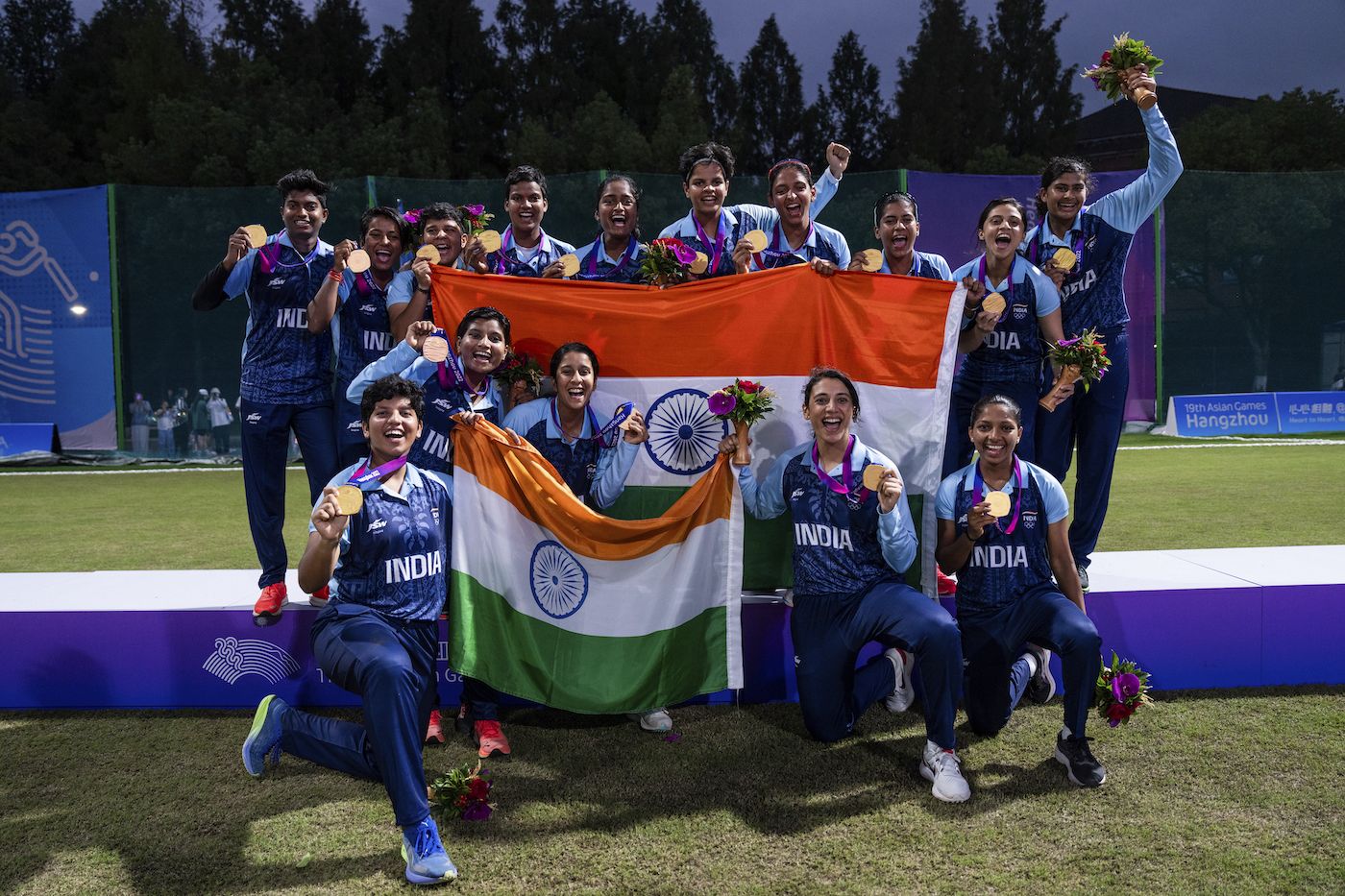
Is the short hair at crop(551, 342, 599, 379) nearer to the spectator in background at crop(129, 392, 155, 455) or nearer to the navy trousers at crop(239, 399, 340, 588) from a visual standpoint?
the navy trousers at crop(239, 399, 340, 588)

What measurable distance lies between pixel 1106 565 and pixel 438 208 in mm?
3784

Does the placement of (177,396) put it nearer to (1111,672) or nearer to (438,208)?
(438,208)

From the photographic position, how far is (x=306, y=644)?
14.6 ft

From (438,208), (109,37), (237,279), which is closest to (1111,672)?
(438,208)

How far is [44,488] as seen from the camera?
1260 cm

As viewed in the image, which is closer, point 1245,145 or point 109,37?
point 1245,145

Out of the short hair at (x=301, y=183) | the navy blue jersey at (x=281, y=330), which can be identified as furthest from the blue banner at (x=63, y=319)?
the short hair at (x=301, y=183)

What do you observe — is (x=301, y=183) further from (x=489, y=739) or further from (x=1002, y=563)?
(x=1002, y=563)

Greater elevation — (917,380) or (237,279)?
(237,279)

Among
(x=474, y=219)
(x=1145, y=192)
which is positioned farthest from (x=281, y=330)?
(x=1145, y=192)

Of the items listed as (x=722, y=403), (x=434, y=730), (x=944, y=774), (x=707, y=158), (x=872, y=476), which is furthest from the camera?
(x=707, y=158)

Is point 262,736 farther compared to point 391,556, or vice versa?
point 391,556

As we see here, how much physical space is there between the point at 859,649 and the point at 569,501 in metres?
1.31

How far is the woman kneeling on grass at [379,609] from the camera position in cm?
326
